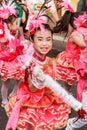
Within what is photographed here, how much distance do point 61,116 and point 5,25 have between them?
162cm

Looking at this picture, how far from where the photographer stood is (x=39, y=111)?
3914 millimetres

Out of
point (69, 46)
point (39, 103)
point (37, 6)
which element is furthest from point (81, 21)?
point (37, 6)

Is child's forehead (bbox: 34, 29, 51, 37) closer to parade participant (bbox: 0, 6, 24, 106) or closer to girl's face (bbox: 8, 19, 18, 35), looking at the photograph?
parade participant (bbox: 0, 6, 24, 106)

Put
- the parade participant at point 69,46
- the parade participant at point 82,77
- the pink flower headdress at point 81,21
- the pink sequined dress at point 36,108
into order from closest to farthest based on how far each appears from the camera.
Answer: the pink sequined dress at point 36,108 < the parade participant at point 82,77 < the pink flower headdress at point 81,21 < the parade participant at point 69,46

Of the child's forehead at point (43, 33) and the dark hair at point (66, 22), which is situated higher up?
the child's forehead at point (43, 33)

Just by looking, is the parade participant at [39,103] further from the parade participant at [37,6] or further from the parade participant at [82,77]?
the parade participant at [37,6]

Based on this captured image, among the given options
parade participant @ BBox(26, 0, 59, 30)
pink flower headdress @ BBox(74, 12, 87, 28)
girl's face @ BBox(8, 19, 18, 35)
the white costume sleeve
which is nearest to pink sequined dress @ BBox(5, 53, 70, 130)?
the white costume sleeve

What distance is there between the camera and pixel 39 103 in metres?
3.92

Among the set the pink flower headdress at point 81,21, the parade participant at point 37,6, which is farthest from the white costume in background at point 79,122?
the parade participant at point 37,6

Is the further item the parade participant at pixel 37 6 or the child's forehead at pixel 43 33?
the parade participant at pixel 37 6

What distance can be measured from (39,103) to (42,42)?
0.56 meters

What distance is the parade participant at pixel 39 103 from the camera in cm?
389

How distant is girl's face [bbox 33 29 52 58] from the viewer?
155 inches

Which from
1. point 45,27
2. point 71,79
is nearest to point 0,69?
point 71,79
